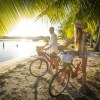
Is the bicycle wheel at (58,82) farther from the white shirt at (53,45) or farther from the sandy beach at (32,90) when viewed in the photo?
the white shirt at (53,45)

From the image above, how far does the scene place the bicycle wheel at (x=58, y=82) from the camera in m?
6.92

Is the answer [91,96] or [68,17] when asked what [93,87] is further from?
[68,17]

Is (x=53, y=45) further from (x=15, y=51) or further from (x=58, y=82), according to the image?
(x=15, y=51)

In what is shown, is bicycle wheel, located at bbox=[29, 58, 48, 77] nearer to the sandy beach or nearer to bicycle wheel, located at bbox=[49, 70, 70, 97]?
the sandy beach

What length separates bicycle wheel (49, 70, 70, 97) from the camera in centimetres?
692

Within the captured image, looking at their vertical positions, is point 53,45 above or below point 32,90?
above

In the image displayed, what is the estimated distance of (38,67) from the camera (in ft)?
29.9

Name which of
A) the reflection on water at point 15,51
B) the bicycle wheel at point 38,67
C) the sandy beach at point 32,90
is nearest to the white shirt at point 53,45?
the bicycle wheel at point 38,67

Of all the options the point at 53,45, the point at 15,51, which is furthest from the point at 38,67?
the point at 15,51

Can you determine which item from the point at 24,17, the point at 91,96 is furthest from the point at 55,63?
the point at 24,17

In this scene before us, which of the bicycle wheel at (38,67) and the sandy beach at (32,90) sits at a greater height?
the bicycle wheel at (38,67)

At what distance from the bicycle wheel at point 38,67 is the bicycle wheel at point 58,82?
1.87 metres

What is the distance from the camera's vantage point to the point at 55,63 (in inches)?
348

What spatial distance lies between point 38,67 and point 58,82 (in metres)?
2.16
